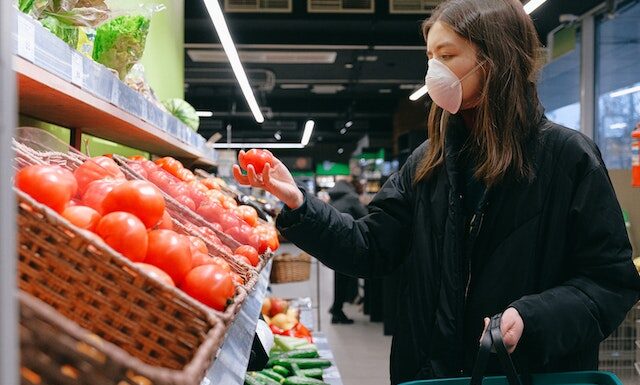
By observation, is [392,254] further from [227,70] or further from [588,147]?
[227,70]

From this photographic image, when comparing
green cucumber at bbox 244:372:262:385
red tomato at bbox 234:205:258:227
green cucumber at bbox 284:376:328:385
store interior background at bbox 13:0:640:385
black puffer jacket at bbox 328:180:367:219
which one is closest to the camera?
red tomato at bbox 234:205:258:227

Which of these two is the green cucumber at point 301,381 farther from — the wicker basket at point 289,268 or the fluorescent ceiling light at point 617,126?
the fluorescent ceiling light at point 617,126

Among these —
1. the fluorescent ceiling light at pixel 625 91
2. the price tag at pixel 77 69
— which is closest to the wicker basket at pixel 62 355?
the price tag at pixel 77 69

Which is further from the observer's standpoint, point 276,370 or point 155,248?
point 276,370

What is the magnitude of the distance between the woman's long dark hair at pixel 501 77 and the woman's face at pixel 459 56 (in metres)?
0.02

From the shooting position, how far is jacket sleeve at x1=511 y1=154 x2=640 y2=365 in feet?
4.86

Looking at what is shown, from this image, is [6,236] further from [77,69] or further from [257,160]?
[257,160]

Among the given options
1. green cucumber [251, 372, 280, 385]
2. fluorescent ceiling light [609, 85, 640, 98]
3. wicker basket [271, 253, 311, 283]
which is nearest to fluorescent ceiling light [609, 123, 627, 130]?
fluorescent ceiling light [609, 85, 640, 98]

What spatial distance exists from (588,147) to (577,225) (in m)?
0.21

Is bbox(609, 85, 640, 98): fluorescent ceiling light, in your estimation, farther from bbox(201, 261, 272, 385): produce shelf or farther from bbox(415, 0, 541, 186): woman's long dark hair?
bbox(201, 261, 272, 385): produce shelf

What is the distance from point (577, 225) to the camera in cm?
155

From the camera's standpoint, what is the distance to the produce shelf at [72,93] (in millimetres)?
1150

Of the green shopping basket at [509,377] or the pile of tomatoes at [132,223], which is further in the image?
the green shopping basket at [509,377]

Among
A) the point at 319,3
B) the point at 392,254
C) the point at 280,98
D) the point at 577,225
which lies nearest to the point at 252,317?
the point at 392,254
